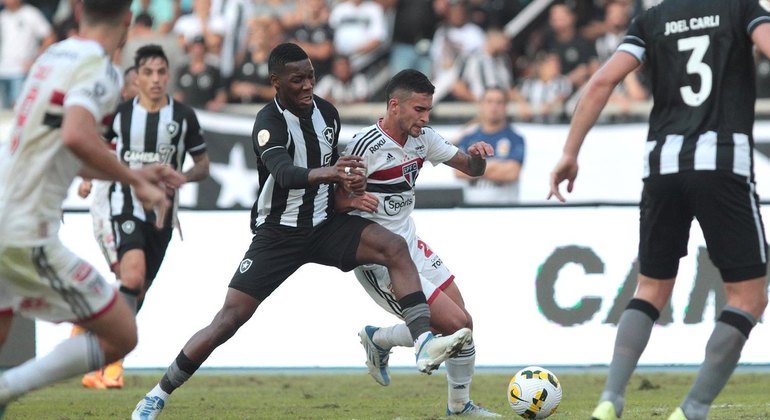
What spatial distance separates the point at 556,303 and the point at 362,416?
12.7ft

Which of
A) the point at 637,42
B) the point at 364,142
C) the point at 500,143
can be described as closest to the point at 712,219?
the point at 637,42

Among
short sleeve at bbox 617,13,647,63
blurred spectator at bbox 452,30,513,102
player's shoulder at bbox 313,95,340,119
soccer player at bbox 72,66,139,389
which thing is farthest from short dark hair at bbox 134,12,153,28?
short sleeve at bbox 617,13,647,63

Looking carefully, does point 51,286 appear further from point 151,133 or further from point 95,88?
point 151,133

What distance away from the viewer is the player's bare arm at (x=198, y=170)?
10.6m

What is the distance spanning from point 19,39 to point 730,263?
14.1 meters

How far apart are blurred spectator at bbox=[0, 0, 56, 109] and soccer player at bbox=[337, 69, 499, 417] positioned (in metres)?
10.7

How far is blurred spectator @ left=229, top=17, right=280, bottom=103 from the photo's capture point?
58.3ft

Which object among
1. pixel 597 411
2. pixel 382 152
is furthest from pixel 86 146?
pixel 382 152

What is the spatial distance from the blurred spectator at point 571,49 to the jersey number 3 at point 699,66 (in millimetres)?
10763

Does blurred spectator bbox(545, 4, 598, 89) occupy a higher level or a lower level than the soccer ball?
higher

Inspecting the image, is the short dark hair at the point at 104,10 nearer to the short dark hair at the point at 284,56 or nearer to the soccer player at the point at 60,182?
the soccer player at the point at 60,182

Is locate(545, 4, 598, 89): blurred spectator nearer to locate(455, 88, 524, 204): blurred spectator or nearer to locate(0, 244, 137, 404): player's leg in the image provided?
locate(455, 88, 524, 204): blurred spectator

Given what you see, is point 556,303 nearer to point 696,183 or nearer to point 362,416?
point 362,416

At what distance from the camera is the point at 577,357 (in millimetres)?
12109
